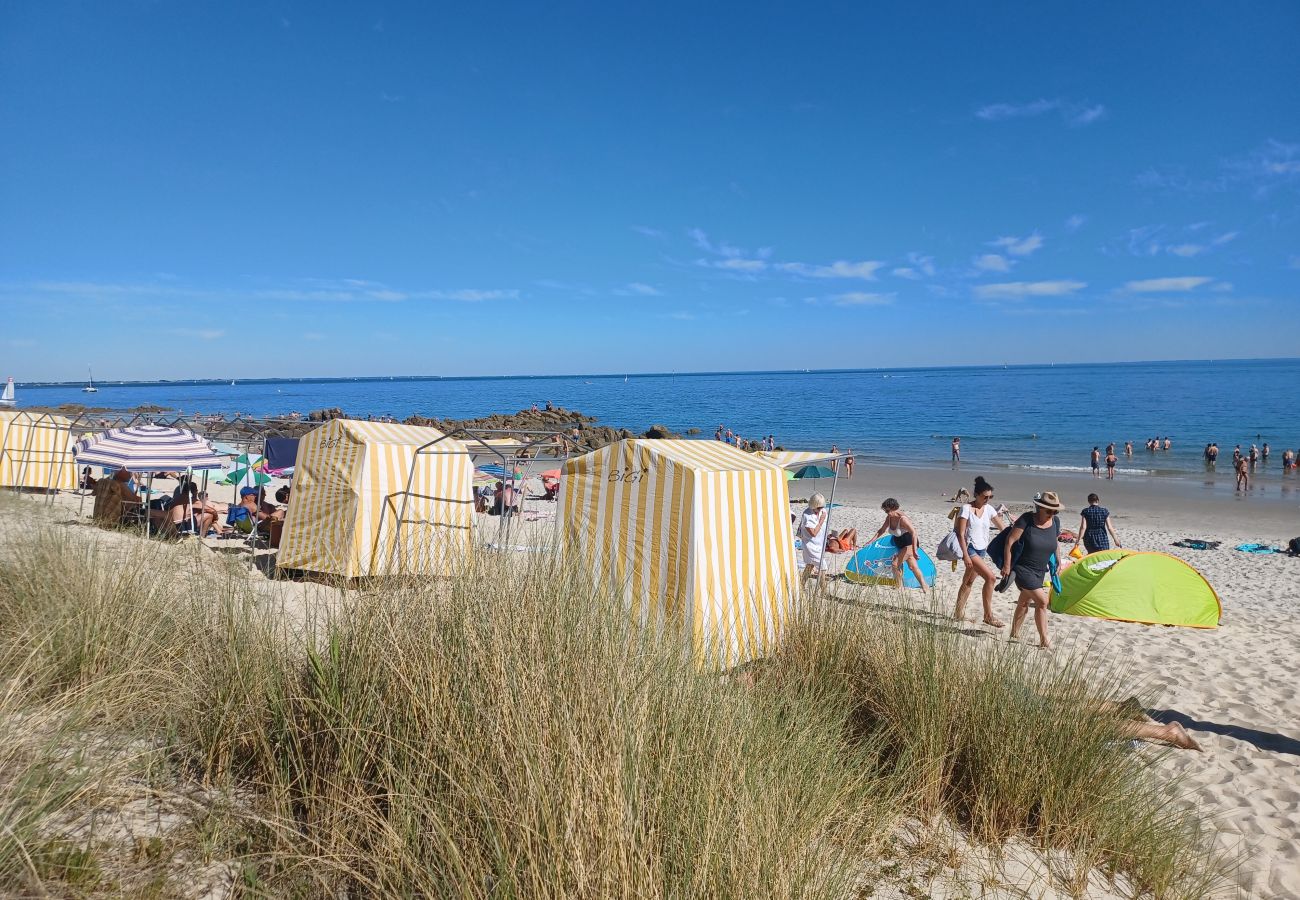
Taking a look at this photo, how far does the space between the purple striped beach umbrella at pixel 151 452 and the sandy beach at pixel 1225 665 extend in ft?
3.31

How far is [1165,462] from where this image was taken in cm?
3022

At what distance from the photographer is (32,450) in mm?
15156

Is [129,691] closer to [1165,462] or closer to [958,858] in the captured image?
[958,858]

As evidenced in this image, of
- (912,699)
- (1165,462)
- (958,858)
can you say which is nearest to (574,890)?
(958,858)

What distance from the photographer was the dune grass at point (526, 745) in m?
2.20

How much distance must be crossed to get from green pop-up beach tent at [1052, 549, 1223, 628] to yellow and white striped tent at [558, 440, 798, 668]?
4.56 metres

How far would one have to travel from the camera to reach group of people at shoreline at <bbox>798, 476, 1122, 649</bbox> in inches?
277

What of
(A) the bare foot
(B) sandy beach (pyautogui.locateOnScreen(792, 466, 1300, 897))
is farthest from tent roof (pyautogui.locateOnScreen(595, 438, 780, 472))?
(A) the bare foot

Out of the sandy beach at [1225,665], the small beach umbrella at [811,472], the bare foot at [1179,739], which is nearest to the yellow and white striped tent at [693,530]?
the sandy beach at [1225,665]

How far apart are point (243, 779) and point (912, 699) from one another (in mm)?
3062

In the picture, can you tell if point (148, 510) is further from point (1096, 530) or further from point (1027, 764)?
point (1096, 530)

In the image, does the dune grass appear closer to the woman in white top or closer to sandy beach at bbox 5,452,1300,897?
sandy beach at bbox 5,452,1300,897

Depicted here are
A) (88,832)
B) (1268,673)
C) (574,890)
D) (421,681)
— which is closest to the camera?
(574,890)

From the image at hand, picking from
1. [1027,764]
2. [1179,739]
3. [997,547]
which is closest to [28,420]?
[997,547]
